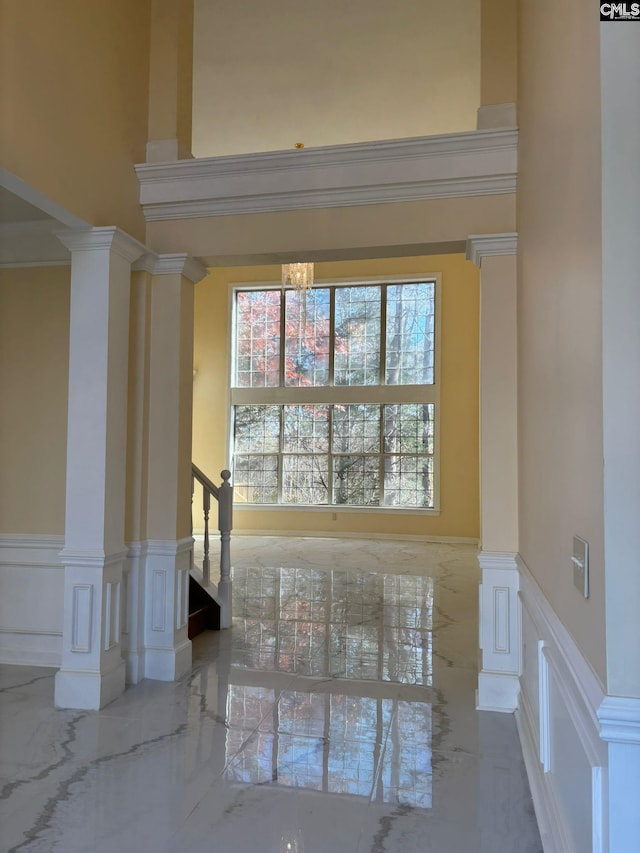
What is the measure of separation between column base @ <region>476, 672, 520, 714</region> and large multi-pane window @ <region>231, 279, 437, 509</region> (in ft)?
21.8

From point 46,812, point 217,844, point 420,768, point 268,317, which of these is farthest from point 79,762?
point 268,317

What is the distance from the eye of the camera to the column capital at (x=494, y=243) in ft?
10.3

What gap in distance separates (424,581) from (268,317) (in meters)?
5.90

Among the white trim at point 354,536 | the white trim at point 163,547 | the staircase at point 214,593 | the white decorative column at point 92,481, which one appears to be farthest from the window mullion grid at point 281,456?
the white decorative column at point 92,481

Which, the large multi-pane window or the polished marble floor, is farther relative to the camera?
the large multi-pane window

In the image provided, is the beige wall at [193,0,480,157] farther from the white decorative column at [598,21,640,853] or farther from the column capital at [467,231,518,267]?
the white decorative column at [598,21,640,853]

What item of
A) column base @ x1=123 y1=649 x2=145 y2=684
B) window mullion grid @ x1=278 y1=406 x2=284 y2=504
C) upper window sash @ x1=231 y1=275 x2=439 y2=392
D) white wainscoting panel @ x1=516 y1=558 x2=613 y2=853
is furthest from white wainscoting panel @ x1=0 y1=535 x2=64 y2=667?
upper window sash @ x1=231 y1=275 x2=439 y2=392

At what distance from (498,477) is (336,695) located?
5.04ft

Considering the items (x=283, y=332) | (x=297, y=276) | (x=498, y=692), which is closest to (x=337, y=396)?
(x=283, y=332)

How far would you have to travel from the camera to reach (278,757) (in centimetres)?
258

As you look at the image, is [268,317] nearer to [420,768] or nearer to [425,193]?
[425,193]

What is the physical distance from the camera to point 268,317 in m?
10.6

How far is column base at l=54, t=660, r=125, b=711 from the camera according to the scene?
3018 millimetres

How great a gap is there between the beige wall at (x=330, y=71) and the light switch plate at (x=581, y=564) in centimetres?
430
